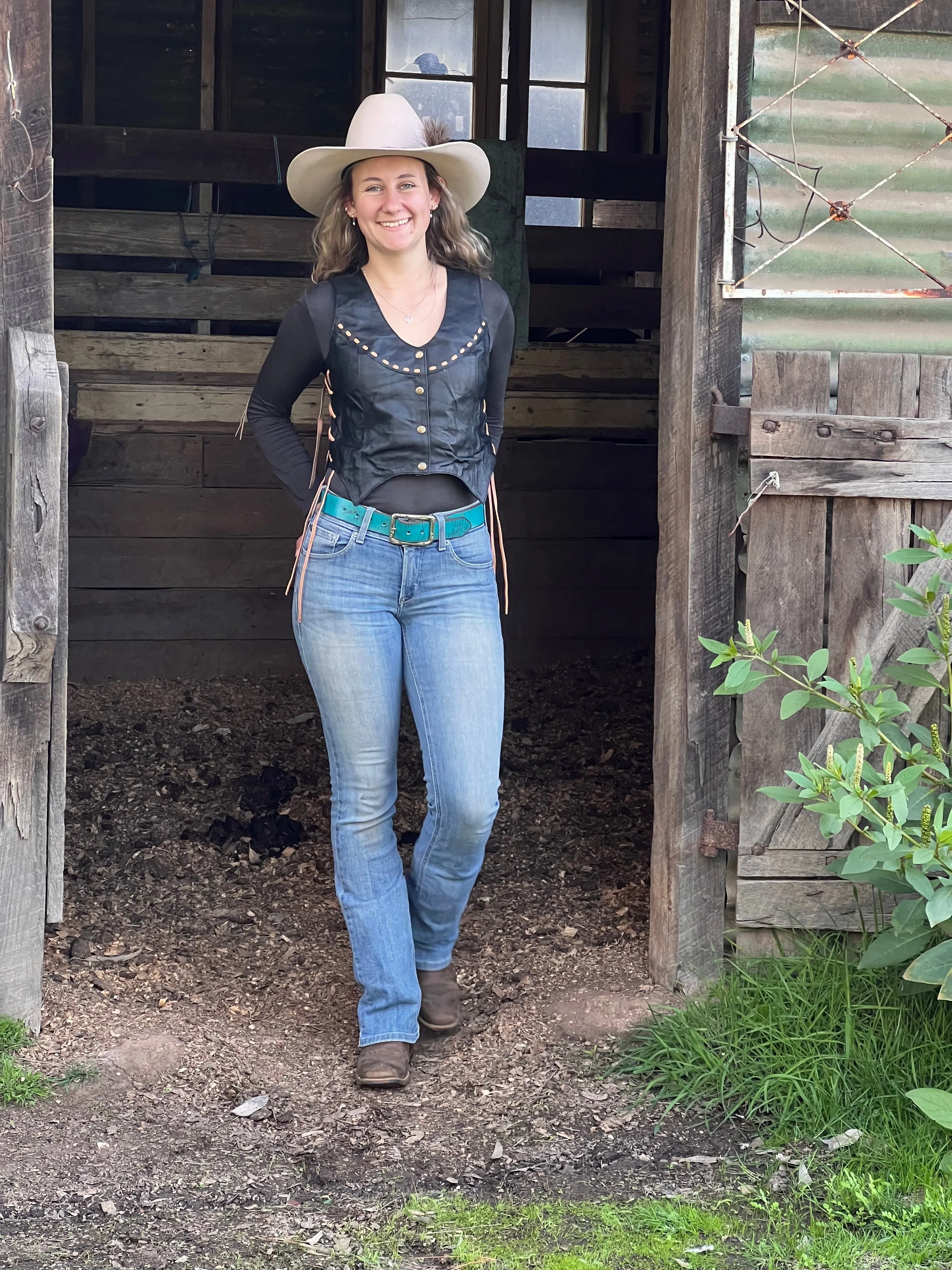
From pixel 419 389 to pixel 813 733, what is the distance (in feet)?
4.39

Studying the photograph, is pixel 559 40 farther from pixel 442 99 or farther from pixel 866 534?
pixel 866 534

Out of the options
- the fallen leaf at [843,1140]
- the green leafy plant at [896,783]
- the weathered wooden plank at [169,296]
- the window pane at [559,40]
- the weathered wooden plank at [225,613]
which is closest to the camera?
the green leafy plant at [896,783]

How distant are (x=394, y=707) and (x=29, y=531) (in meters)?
0.94

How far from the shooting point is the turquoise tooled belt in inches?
121

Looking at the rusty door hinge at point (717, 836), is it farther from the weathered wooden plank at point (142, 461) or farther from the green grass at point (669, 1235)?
the weathered wooden plank at point (142, 461)

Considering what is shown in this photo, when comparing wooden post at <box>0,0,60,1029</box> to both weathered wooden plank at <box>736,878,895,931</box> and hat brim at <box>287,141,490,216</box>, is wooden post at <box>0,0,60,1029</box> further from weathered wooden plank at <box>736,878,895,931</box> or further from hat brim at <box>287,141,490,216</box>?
weathered wooden plank at <box>736,878,895,931</box>

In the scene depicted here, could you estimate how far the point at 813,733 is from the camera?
345cm

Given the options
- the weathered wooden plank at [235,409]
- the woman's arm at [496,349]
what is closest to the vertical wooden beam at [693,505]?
the woman's arm at [496,349]

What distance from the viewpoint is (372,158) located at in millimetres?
3105

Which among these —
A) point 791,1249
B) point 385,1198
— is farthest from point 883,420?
point 385,1198

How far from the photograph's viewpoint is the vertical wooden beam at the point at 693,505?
341 centimetres

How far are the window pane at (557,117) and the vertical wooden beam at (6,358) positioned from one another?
15.9 ft

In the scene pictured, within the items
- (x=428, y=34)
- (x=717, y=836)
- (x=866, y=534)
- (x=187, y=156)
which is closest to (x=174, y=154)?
(x=187, y=156)

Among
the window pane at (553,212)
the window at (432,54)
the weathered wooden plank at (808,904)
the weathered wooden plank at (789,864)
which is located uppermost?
the window at (432,54)
